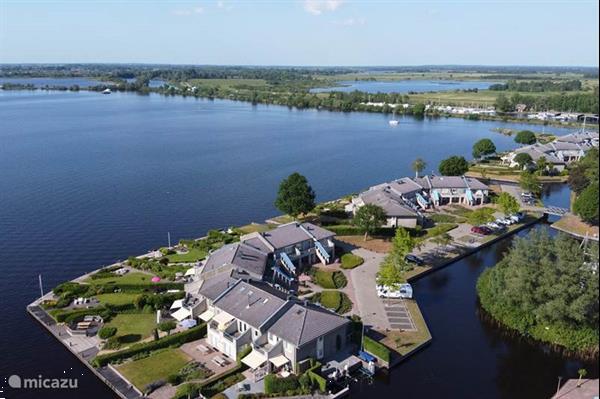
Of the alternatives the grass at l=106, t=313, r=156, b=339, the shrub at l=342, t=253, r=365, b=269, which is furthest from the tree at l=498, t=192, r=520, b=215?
the grass at l=106, t=313, r=156, b=339

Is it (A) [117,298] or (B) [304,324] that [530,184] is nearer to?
(B) [304,324]

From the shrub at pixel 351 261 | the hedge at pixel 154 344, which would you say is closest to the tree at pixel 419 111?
the shrub at pixel 351 261

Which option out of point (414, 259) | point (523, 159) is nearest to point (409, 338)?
point (414, 259)

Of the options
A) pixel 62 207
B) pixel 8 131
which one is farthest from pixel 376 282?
pixel 8 131

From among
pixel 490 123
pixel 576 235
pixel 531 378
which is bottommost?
pixel 531 378

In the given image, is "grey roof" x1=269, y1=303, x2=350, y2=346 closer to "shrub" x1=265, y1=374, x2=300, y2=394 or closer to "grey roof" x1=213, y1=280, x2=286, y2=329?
"grey roof" x1=213, y1=280, x2=286, y2=329

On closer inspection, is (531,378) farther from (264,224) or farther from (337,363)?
(264,224)
